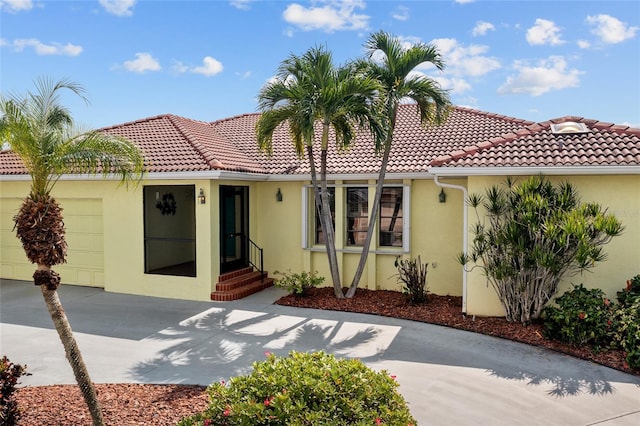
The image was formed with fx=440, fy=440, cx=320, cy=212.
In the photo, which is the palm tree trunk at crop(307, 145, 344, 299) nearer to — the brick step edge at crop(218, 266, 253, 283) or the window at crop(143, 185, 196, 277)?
the brick step edge at crop(218, 266, 253, 283)

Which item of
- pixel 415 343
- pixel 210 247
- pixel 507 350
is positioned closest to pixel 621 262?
pixel 507 350

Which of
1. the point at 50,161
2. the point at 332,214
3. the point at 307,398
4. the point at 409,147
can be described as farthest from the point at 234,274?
the point at 307,398

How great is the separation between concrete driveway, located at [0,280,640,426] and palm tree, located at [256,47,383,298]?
430 centimetres

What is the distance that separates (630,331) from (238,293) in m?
9.30

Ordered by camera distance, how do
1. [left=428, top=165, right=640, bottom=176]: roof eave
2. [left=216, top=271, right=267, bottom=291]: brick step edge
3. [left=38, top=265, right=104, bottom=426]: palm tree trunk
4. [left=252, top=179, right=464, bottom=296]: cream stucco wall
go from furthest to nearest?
[left=252, top=179, right=464, bottom=296]: cream stucco wall, [left=216, top=271, right=267, bottom=291]: brick step edge, [left=428, top=165, right=640, bottom=176]: roof eave, [left=38, top=265, right=104, bottom=426]: palm tree trunk

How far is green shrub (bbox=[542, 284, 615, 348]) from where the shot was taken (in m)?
8.43

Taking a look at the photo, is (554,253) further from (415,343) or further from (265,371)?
(265,371)

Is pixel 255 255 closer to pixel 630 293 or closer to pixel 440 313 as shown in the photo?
pixel 440 313

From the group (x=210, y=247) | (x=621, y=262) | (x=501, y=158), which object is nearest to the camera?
(x=621, y=262)

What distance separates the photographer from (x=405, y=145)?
1455cm

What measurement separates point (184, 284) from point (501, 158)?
30.2ft

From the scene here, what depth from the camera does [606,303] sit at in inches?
347

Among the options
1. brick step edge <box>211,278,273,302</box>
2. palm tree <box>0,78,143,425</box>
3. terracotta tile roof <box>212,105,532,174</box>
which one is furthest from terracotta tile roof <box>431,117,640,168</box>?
palm tree <box>0,78,143,425</box>

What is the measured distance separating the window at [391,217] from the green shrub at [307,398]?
9397 millimetres
